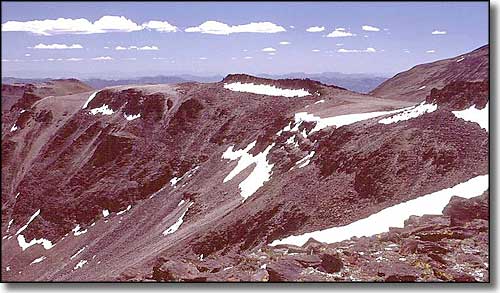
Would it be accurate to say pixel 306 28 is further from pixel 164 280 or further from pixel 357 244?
pixel 164 280

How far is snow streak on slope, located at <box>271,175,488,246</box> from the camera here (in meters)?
8.28

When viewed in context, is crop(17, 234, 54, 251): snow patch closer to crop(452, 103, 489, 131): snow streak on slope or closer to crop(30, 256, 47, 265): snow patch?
crop(30, 256, 47, 265): snow patch

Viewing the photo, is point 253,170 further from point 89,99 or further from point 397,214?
point 89,99

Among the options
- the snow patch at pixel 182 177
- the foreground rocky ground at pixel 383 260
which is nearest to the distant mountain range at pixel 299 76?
the foreground rocky ground at pixel 383 260

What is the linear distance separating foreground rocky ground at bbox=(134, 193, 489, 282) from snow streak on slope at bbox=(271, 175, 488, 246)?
0.37 metres

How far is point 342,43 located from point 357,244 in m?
3.09

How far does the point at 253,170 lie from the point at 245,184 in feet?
3.57

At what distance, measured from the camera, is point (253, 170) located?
16.5 m

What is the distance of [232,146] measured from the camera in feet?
65.8

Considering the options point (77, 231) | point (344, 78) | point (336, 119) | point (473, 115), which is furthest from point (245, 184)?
point (77, 231)

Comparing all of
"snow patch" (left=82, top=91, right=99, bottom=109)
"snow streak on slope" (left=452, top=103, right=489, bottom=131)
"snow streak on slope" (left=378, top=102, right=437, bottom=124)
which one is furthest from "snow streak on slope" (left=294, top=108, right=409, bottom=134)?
"snow patch" (left=82, top=91, right=99, bottom=109)

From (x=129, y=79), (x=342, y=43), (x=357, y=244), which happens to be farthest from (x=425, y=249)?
(x=129, y=79)

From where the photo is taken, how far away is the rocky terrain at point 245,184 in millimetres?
7496

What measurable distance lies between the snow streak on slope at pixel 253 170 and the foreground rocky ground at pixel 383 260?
257 inches
